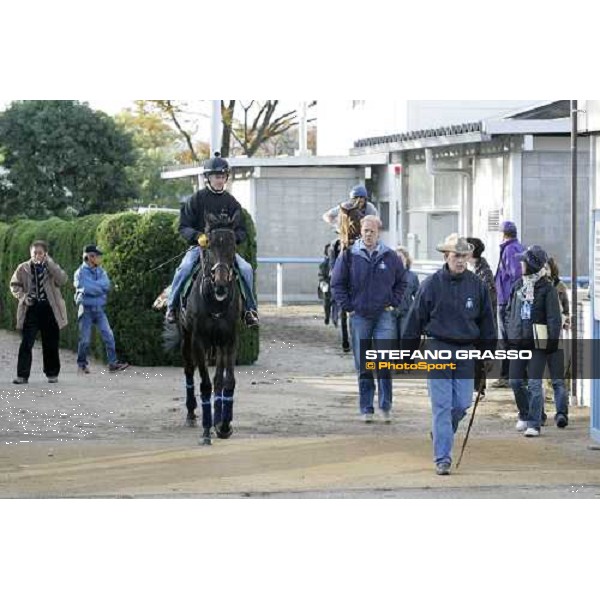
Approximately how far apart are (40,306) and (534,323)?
7637 millimetres

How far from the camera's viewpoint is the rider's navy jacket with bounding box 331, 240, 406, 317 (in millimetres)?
15086

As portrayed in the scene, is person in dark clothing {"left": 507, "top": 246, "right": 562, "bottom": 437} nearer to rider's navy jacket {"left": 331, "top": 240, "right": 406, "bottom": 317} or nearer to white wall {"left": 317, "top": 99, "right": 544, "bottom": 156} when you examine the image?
rider's navy jacket {"left": 331, "top": 240, "right": 406, "bottom": 317}

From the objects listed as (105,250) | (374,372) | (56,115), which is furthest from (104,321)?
(56,115)

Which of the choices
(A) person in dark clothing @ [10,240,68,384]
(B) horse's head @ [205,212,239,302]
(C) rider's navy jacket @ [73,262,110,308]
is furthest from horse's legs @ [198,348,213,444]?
(C) rider's navy jacket @ [73,262,110,308]

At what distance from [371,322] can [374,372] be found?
1.37 metres

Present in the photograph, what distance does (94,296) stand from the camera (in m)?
20.6

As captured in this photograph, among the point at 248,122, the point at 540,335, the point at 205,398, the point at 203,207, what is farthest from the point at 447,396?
the point at 248,122

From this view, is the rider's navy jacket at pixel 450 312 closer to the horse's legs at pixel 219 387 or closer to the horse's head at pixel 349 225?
the horse's legs at pixel 219 387

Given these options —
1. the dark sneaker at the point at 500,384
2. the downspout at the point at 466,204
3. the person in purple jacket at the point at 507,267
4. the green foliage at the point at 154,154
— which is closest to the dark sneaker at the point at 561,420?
the person in purple jacket at the point at 507,267

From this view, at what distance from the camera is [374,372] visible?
16.5 metres

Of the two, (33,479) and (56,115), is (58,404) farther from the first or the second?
(56,115)

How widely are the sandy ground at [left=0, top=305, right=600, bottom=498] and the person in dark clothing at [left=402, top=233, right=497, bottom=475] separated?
0.64m

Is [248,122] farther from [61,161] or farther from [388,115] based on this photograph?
[388,115]

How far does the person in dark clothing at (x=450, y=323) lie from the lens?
12.1 m
